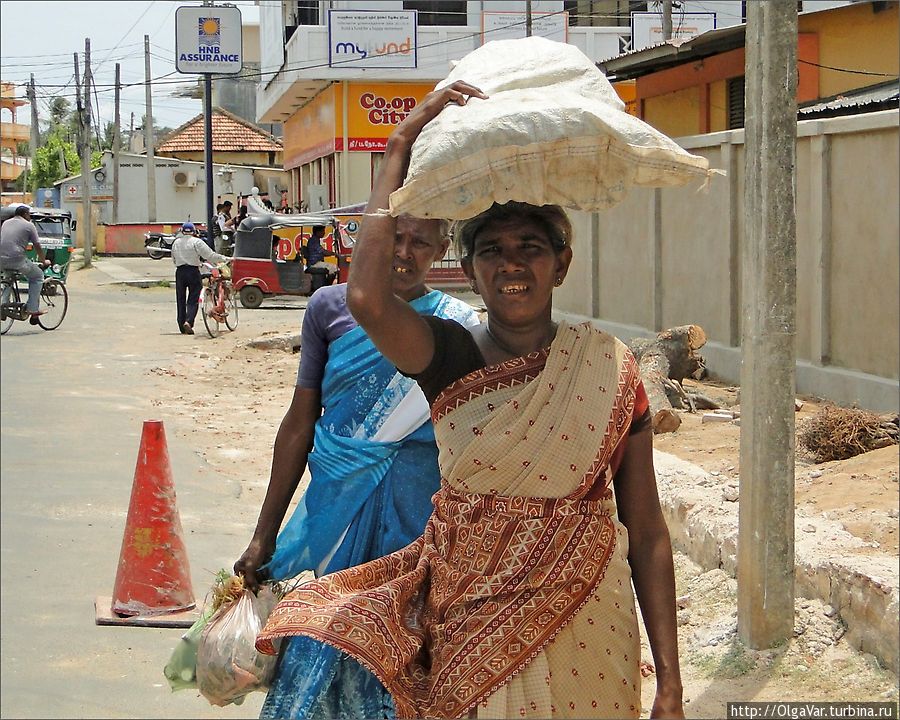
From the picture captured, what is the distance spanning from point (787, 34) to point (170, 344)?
13214 mm

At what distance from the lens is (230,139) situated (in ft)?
179

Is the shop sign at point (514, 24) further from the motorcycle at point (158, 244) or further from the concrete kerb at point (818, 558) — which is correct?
the concrete kerb at point (818, 558)

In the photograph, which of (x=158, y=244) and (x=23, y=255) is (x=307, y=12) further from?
(x=23, y=255)

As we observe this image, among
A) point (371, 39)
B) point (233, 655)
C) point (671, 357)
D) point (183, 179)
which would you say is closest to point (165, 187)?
point (183, 179)

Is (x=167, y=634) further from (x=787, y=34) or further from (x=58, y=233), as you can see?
(x=58, y=233)

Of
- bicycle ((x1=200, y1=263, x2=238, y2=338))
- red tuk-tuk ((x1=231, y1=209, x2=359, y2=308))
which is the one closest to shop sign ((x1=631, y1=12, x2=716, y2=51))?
red tuk-tuk ((x1=231, y1=209, x2=359, y2=308))

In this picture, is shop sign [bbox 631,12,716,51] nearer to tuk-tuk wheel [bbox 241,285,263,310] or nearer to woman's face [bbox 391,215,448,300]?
tuk-tuk wheel [bbox 241,285,263,310]

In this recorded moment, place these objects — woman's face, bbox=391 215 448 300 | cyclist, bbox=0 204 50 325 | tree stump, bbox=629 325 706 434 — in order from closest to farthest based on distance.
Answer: woman's face, bbox=391 215 448 300, tree stump, bbox=629 325 706 434, cyclist, bbox=0 204 50 325

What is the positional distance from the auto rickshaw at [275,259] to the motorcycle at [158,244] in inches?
680

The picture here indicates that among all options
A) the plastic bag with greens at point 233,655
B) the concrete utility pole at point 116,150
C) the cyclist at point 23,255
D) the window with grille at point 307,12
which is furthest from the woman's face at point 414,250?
the concrete utility pole at point 116,150

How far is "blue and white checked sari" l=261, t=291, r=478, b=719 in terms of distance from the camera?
3.00m

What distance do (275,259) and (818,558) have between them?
1844 centimetres

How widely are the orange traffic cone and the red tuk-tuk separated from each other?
1645 centimetres

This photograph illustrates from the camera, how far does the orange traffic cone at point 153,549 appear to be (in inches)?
207
